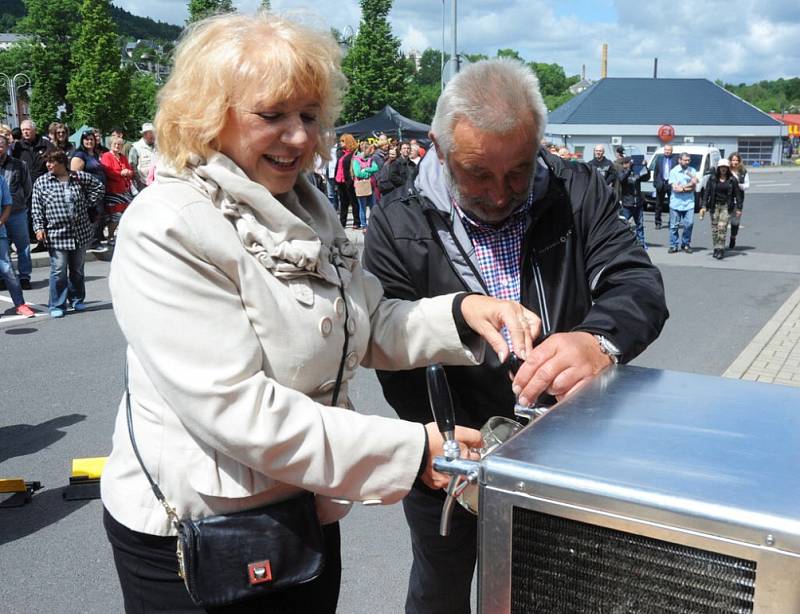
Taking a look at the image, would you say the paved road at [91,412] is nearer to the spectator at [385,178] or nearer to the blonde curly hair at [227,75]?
the blonde curly hair at [227,75]

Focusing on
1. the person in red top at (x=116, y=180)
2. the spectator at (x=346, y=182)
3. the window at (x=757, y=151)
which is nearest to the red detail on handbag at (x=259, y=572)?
the person in red top at (x=116, y=180)

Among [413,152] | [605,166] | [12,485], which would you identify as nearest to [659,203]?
[605,166]

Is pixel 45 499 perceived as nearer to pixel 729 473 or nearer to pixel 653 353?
pixel 729 473

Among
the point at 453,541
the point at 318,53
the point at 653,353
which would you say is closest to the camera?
the point at 318,53

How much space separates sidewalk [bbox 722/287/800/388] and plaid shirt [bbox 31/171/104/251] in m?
6.78

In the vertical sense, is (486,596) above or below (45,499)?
above

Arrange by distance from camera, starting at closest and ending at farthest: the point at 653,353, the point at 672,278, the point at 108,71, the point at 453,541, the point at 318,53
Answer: the point at 318,53 < the point at 453,541 < the point at 653,353 < the point at 672,278 < the point at 108,71

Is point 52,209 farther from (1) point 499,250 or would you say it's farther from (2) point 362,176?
(1) point 499,250

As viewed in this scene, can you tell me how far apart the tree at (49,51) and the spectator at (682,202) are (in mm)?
58201

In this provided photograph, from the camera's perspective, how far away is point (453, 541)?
2.25m

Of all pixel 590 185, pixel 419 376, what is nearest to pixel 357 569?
pixel 419 376

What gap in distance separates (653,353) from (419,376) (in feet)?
17.3

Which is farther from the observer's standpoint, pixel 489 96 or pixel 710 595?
pixel 489 96

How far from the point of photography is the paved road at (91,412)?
3.46 metres
